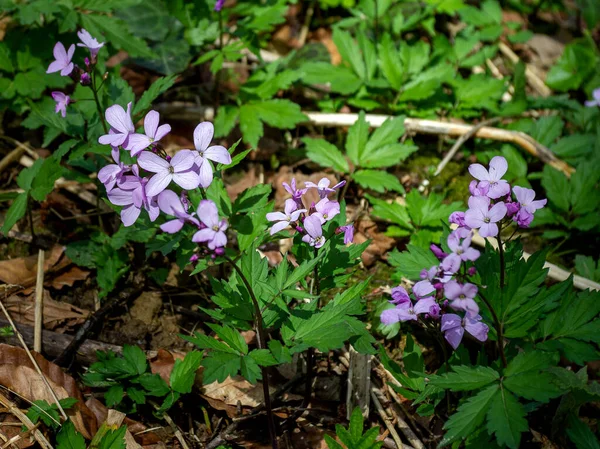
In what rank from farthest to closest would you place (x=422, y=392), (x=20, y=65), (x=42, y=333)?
(x=20, y=65) < (x=42, y=333) < (x=422, y=392)

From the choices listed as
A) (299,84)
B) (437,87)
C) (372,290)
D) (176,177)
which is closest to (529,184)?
(437,87)

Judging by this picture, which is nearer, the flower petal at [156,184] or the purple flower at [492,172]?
the flower petal at [156,184]

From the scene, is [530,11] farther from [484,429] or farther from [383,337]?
[484,429]

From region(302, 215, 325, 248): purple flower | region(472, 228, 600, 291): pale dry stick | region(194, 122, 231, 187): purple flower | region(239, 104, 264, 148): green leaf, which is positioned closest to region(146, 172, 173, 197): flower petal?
region(194, 122, 231, 187): purple flower

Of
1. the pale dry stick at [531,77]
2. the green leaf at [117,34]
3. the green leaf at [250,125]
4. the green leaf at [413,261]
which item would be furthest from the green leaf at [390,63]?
the green leaf at [413,261]

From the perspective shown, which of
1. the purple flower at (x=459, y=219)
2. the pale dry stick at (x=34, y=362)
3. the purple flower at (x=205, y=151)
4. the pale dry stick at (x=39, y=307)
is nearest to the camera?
the purple flower at (x=205, y=151)

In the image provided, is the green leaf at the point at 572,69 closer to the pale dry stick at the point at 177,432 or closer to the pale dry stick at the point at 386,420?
the pale dry stick at the point at 386,420

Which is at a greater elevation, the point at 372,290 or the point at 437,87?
the point at 437,87
